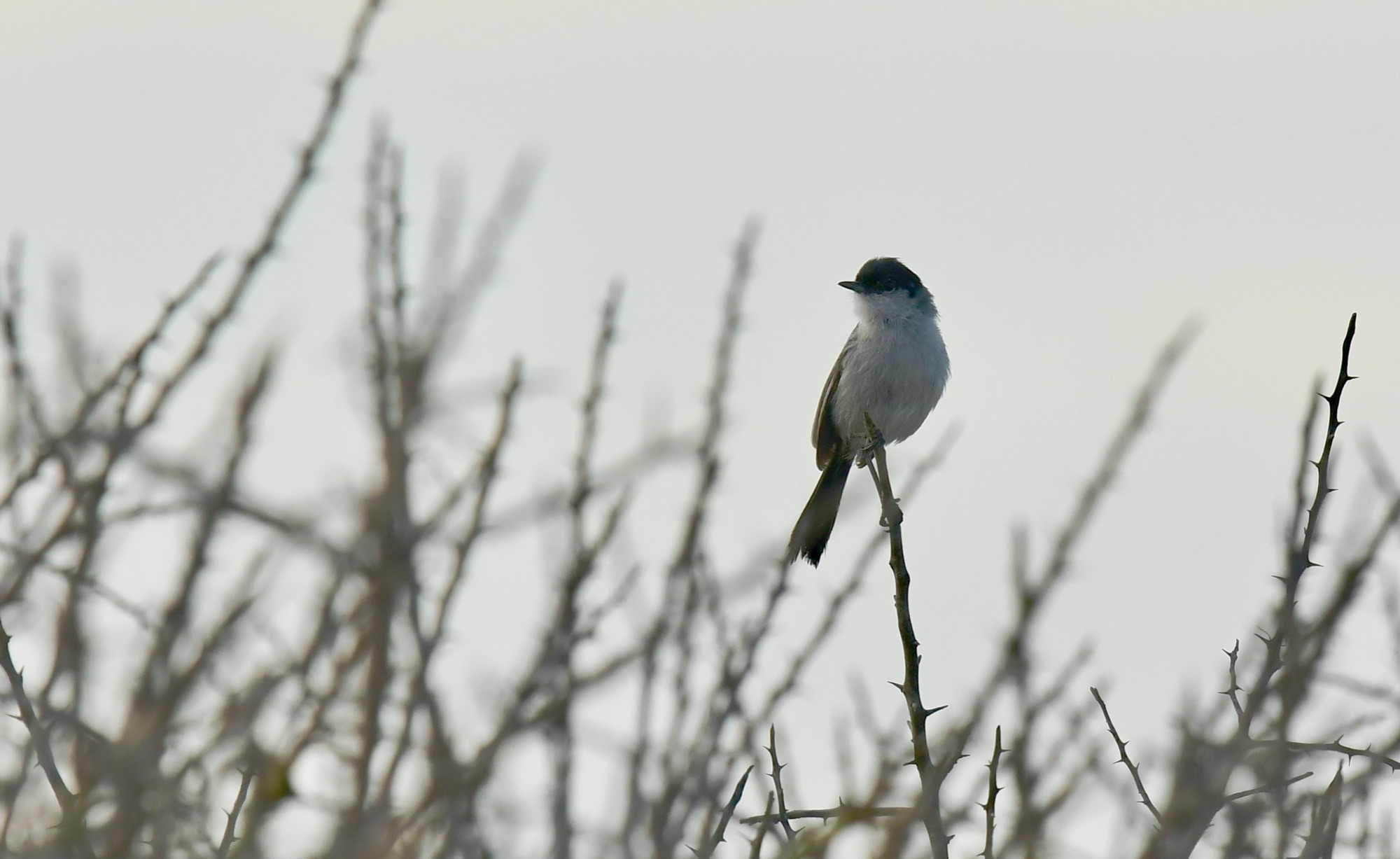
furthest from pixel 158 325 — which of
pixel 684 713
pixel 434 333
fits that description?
pixel 684 713

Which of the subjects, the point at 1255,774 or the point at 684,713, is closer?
the point at 684,713

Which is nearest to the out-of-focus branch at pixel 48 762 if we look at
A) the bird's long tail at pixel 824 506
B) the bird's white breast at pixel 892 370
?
the bird's long tail at pixel 824 506

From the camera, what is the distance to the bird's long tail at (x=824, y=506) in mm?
8656

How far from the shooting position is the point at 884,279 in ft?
32.3

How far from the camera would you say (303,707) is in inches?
70.2

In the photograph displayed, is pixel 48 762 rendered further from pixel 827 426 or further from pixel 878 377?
pixel 827 426

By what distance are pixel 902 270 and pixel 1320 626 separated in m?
7.99

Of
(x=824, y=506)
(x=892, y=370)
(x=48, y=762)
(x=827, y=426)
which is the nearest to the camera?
(x=48, y=762)

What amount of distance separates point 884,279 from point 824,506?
203cm

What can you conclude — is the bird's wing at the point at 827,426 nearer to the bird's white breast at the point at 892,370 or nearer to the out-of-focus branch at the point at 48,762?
the bird's white breast at the point at 892,370

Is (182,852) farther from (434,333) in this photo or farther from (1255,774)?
(1255,774)

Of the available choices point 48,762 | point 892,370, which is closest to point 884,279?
point 892,370

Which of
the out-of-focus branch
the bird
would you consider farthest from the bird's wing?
the out-of-focus branch

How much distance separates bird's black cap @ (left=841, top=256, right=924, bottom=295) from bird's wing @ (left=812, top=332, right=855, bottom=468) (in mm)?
294
